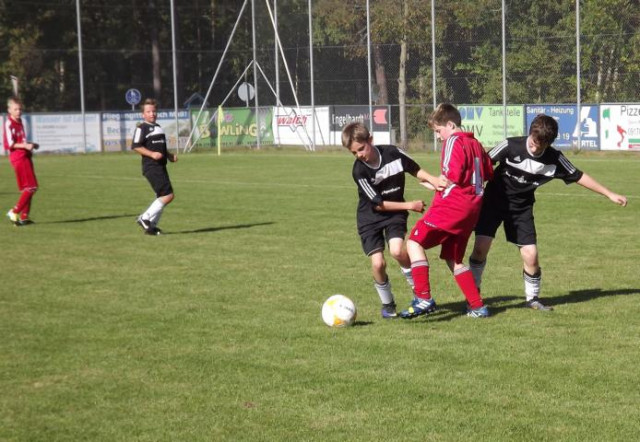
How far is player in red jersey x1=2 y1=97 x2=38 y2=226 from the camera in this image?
16734 mm

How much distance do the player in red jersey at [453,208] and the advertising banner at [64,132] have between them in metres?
33.3

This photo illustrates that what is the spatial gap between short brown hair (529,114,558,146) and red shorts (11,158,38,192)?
1082 centimetres

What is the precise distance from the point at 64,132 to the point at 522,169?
3363cm

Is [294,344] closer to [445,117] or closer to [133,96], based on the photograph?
[445,117]

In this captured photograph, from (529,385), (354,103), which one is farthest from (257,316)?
(354,103)

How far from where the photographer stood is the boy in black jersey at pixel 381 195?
8.08 meters

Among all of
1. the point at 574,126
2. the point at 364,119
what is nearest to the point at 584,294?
the point at 574,126

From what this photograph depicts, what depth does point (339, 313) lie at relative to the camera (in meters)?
8.08

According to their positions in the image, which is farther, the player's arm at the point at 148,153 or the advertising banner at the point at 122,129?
the advertising banner at the point at 122,129

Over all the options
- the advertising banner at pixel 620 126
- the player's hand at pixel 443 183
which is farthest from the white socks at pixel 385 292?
the advertising banner at pixel 620 126

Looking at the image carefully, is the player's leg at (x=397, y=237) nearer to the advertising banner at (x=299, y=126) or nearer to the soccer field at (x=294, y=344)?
the soccer field at (x=294, y=344)

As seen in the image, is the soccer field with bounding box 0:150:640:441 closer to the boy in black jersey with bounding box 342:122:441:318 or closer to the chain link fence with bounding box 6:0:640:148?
the boy in black jersey with bounding box 342:122:441:318

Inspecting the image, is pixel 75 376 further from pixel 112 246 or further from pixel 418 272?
pixel 112 246

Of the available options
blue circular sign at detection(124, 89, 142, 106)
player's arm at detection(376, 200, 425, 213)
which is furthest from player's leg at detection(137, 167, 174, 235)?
blue circular sign at detection(124, 89, 142, 106)
